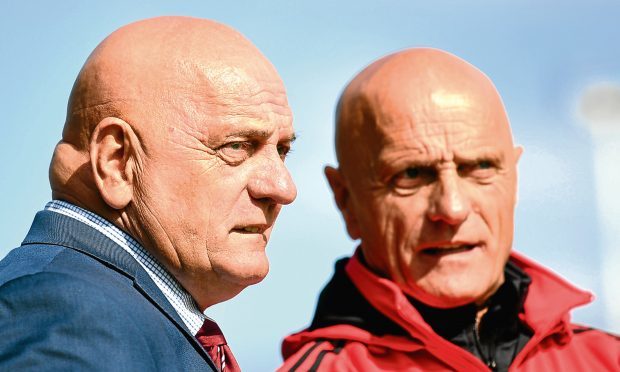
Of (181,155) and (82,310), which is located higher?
(181,155)

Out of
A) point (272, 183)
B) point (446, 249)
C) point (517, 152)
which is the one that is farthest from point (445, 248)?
point (272, 183)

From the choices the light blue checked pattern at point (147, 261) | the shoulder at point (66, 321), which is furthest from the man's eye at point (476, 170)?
the shoulder at point (66, 321)

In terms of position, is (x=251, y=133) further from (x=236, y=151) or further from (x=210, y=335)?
(x=210, y=335)

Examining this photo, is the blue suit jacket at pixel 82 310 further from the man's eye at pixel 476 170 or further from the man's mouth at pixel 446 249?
the man's eye at pixel 476 170

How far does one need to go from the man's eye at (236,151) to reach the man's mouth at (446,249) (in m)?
0.99

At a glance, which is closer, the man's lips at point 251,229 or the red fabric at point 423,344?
the man's lips at point 251,229

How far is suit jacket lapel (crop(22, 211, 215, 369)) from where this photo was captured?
2859 mm

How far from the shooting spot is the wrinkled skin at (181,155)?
9.96 ft

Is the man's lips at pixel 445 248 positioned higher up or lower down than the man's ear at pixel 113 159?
lower down

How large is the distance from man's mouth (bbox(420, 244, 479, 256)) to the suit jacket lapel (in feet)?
3.98

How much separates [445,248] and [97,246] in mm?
1491

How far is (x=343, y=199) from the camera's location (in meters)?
4.21

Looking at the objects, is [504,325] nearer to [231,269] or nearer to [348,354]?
[348,354]

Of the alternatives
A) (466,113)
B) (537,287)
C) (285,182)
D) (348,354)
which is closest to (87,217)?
(285,182)
